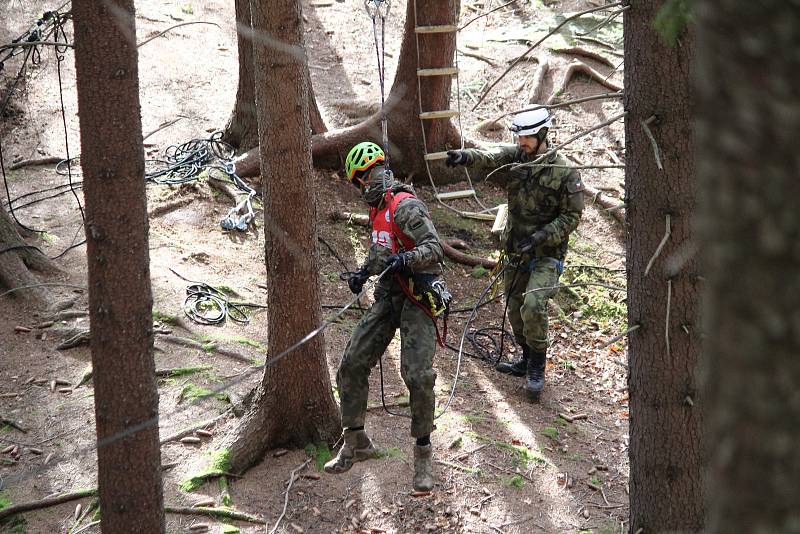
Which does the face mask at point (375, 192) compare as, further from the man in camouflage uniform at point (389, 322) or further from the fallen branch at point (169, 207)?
the fallen branch at point (169, 207)

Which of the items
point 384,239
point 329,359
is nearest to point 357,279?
point 384,239

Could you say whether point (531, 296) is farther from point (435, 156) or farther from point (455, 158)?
point (435, 156)

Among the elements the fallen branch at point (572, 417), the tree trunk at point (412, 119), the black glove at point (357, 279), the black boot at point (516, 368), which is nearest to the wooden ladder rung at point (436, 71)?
the tree trunk at point (412, 119)

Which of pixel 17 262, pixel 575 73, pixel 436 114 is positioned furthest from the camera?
pixel 575 73

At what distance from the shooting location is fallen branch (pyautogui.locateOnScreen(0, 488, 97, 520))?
5547 millimetres

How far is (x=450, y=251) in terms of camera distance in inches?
403

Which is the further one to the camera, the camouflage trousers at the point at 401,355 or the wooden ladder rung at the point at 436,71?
the wooden ladder rung at the point at 436,71

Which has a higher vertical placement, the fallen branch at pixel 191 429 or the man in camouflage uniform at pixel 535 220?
the man in camouflage uniform at pixel 535 220

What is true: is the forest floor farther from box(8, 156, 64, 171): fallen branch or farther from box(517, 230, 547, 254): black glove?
box(517, 230, 547, 254): black glove

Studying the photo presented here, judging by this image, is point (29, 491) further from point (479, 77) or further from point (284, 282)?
point (479, 77)

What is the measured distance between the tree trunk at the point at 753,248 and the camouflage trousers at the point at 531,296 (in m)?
5.79

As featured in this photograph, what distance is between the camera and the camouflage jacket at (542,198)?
738 cm

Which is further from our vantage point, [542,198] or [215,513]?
[542,198]

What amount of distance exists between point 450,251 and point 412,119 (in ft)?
7.04
